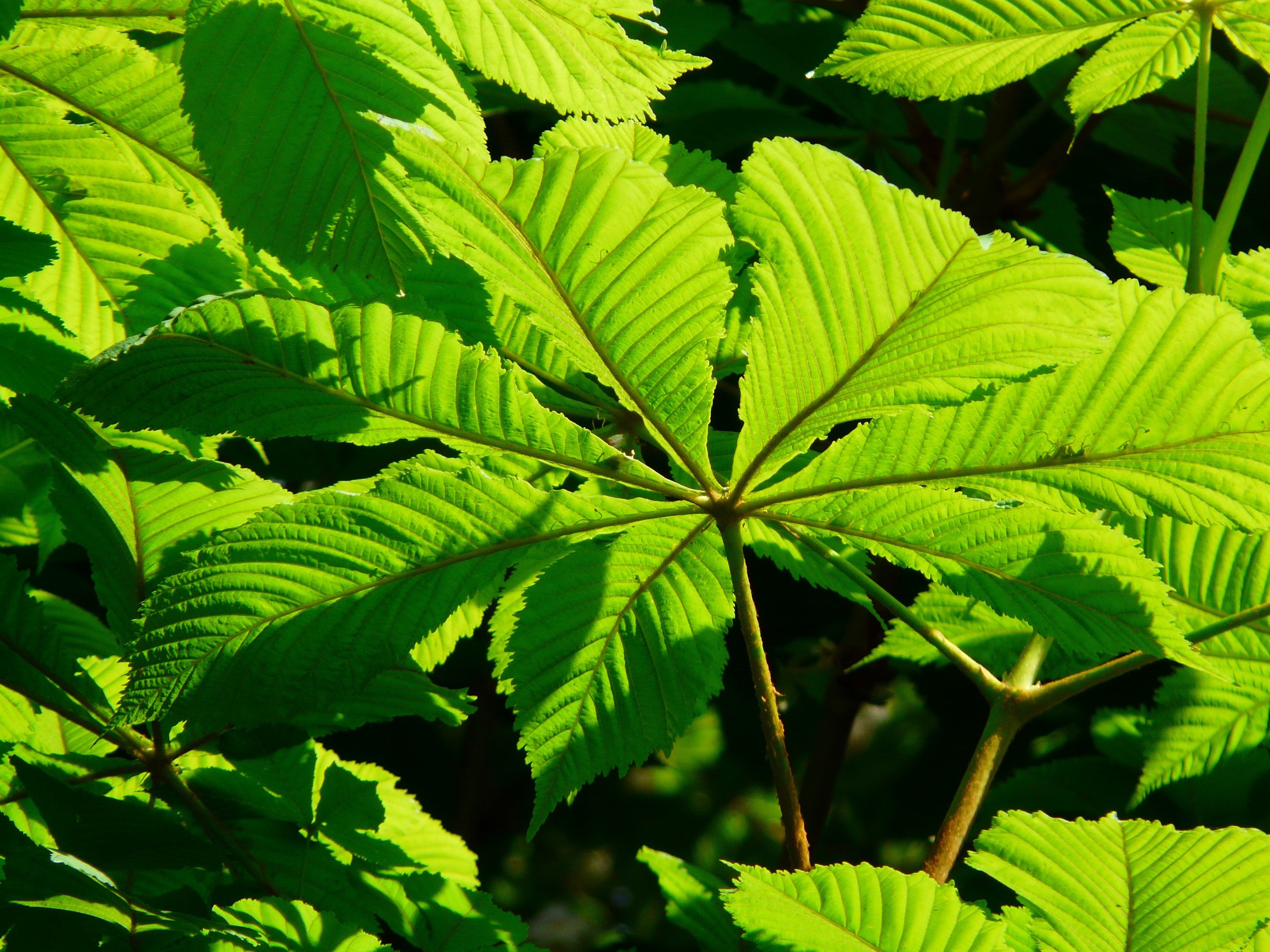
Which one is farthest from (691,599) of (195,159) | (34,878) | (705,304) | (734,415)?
(734,415)

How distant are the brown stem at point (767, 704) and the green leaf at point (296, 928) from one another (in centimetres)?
35

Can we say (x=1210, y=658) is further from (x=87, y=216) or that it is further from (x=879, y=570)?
(x=87, y=216)

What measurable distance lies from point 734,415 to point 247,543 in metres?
1.27

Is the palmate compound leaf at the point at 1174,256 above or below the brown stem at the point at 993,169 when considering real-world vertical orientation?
below

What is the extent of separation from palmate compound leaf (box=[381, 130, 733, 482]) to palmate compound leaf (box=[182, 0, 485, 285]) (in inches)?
5.3

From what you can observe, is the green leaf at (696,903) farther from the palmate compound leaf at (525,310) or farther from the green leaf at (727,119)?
the green leaf at (727,119)

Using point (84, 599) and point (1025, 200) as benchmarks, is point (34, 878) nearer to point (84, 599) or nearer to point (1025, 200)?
point (84, 599)

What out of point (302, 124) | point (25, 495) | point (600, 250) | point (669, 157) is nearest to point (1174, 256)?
point (669, 157)

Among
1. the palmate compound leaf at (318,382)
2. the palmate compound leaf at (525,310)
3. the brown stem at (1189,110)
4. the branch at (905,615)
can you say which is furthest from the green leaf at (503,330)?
the brown stem at (1189,110)

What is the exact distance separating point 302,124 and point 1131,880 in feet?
2.91

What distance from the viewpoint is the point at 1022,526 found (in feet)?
2.34

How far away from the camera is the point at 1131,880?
2.75ft

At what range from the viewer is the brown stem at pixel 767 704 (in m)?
0.77

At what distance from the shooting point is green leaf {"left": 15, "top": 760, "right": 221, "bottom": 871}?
85cm
